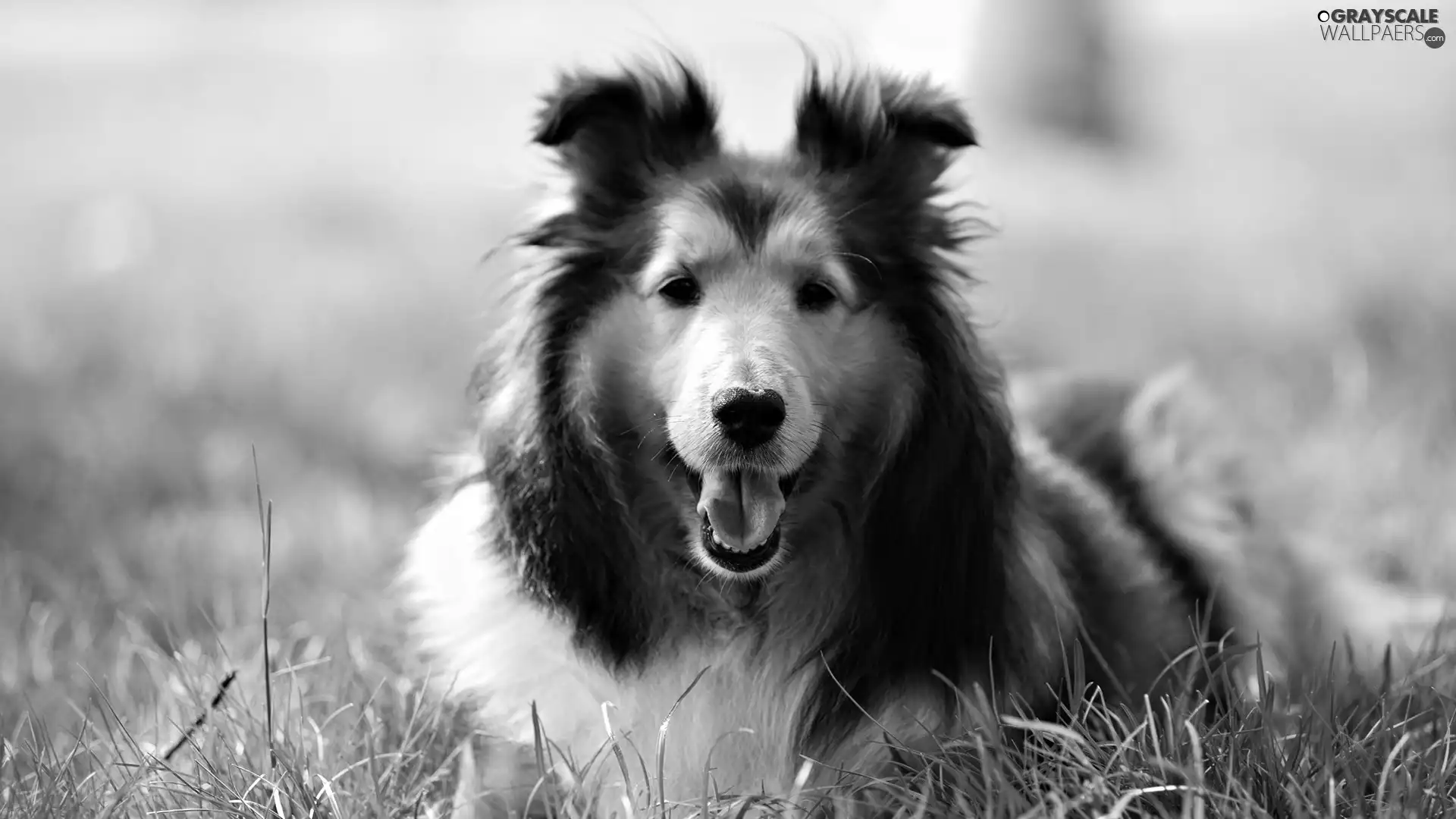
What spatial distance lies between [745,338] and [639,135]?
2.07 ft

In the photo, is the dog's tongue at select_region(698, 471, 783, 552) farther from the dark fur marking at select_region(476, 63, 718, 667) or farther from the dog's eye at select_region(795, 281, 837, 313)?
the dog's eye at select_region(795, 281, 837, 313)

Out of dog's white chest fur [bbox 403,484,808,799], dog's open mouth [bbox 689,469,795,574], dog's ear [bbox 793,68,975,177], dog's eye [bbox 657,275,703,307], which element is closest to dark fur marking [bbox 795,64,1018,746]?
dog's ear [bbox 793,68,975,177]

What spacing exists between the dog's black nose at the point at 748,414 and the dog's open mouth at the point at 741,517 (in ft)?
0.40

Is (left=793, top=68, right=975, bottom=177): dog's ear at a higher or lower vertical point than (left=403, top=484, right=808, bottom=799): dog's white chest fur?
higher

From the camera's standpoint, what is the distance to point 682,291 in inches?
117

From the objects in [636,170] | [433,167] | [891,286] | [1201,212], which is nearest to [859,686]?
[891,286]

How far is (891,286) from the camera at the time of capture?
3.05 metres

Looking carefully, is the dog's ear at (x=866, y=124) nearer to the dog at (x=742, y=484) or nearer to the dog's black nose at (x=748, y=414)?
the dog at (x=742, y=484)

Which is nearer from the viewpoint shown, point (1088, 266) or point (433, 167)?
point (1088, 266)

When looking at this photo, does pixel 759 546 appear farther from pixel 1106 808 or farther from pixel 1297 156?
pixel 1297 156

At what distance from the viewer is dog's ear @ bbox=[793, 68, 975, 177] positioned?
3104 mm

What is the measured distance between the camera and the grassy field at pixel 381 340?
2.87 meters

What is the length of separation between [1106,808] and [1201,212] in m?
8.11

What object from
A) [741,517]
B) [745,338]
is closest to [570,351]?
[745,338]
